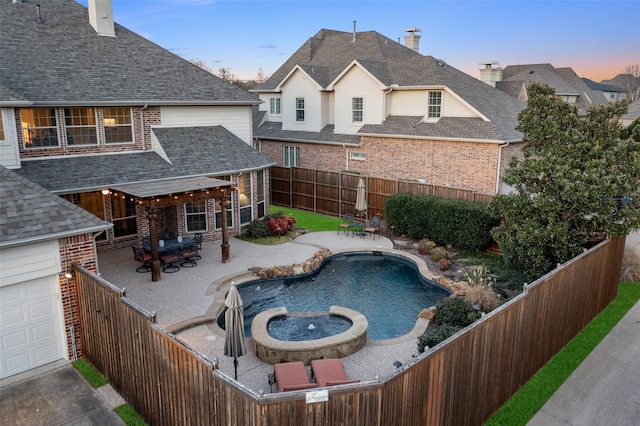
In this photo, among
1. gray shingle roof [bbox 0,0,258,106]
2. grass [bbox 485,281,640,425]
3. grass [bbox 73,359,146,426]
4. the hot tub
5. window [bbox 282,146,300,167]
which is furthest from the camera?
window [bbox 282,146,300,167]

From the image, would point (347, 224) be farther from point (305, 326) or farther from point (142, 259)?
point (305, 326)

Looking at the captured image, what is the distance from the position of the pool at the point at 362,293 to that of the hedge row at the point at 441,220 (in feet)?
6.56

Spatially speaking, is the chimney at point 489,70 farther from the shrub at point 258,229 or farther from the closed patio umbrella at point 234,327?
the closed patio umbrella at point 234,327

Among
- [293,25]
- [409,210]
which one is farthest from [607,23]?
[409,210]

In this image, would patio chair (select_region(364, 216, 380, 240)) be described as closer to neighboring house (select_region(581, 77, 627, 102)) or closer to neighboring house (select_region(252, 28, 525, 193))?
neighboring house (select_region(252, 28, 525, 193))

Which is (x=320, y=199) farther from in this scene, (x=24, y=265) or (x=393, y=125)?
(x=24, y=265)

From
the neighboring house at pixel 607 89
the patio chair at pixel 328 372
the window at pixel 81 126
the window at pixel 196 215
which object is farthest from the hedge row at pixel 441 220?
the neighboring house at pixel 607 89

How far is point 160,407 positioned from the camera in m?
7.28

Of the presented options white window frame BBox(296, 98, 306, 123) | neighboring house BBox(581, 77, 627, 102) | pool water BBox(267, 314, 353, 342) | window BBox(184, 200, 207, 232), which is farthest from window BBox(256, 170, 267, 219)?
neighboring house BBox(581, 77, 627, 102)

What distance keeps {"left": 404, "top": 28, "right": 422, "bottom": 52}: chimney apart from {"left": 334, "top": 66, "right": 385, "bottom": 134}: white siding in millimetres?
10537

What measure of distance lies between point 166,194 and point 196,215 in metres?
4.28

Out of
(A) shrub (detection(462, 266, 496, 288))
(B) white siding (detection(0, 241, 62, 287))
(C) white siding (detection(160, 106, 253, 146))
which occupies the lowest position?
(A) shrub (detection(462, 266, 496, 288))

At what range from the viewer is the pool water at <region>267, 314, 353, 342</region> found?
11188 mm

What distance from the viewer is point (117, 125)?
677 inches
